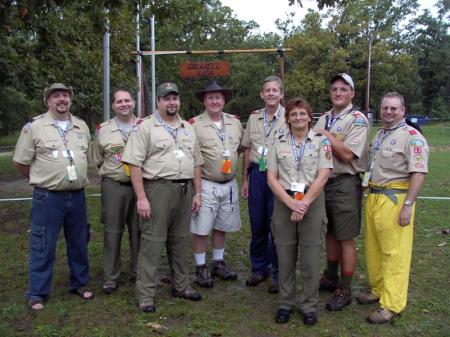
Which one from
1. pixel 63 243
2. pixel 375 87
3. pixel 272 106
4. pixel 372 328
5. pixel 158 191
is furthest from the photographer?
pixel 375 87

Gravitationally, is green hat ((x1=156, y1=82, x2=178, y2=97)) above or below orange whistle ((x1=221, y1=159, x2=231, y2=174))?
above

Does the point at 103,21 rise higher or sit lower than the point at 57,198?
higher

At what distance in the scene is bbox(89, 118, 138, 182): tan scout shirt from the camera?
438cm

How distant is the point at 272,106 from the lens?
4676 millimetres

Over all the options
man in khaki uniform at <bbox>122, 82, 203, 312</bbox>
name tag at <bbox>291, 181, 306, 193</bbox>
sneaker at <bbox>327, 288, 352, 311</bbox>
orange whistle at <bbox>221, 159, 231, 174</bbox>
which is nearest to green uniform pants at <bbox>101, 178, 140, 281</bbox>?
man in khaki uniform at <bbox>122, 82, 203, 312</bbox>

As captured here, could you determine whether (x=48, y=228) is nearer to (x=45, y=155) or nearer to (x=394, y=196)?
(x=45, y=155)

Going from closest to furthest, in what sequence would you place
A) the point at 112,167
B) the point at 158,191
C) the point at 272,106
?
1. the point at 158,191
2. the point at 112,167
3. the point at 272,106

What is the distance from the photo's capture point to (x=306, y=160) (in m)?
3.79

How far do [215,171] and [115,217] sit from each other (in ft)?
3.36

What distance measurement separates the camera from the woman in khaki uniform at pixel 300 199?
377 cm

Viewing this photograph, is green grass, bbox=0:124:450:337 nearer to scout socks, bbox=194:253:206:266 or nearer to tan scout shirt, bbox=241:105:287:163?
scout socks, bbox=194:253:206:266

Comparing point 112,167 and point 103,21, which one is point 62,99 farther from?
point 103,21

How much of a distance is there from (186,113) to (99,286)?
3824 cm

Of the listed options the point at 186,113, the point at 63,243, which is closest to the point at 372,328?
the point at 63,243
